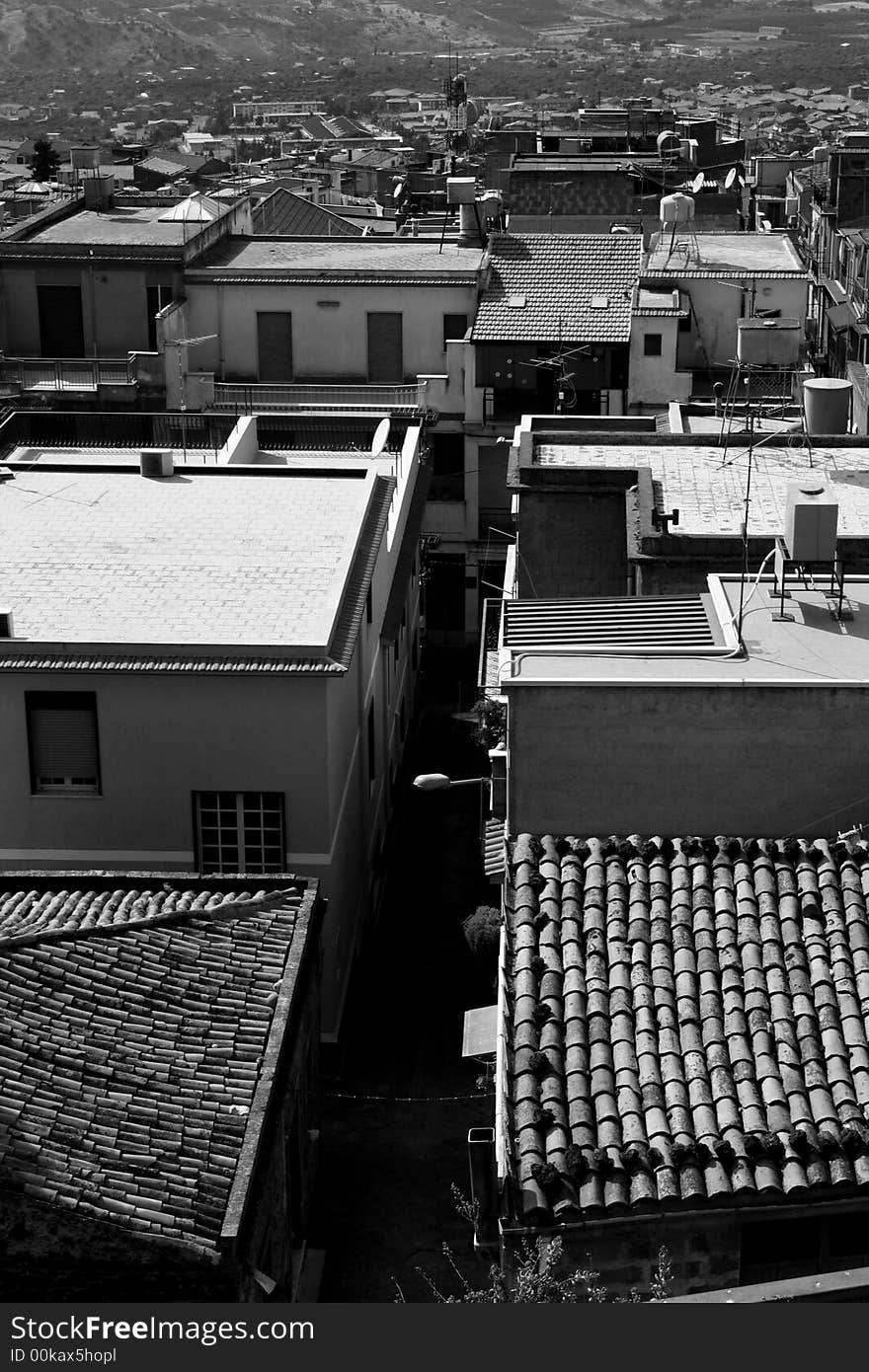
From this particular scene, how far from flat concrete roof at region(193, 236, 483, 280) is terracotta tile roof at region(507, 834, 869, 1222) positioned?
3068 cm

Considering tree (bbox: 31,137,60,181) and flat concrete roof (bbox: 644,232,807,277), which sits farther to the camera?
tree (bbox: 31,137,60,181)

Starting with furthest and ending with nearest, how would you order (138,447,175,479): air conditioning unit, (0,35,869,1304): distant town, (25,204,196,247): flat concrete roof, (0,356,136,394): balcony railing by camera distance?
(25,204,196,247): flat concrete roof < (0,356,136,394): balcony railing < (138,447,175,479): air conditioning unit < (0,35,869,1304): distant town

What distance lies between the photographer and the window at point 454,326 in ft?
150

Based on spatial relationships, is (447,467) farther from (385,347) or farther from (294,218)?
(294,218)

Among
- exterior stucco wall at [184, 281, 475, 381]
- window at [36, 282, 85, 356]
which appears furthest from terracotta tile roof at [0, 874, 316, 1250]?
window at [36, 282, 85, 356]

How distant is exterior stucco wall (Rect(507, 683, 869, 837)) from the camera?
59.7ft

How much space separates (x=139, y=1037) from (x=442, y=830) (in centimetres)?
1554

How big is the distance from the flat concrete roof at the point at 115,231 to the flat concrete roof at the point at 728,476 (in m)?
21.5

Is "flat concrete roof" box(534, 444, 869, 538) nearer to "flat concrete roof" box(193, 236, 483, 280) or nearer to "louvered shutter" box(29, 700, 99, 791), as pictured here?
"louvered shutter" box(29, 700, 99, 791)

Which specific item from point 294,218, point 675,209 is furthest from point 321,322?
point 294,218

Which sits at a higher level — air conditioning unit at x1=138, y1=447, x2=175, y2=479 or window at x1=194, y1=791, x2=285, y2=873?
air conditioning unit at x1=138, y1=447, x2=175, y2=479

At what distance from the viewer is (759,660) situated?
18.9 meters

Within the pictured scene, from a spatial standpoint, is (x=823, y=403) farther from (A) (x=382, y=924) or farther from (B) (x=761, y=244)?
(B) (x=761, y=244)

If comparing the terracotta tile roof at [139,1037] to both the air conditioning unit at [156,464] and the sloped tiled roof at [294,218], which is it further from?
the sloped tiled roof at [294,218]
